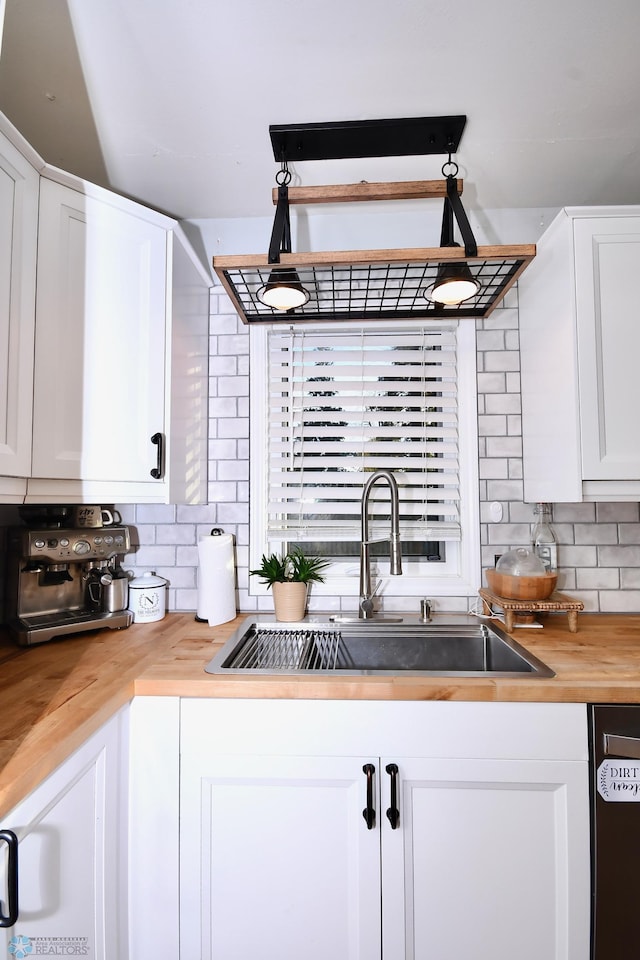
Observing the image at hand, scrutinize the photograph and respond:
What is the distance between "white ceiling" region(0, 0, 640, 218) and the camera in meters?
1.11

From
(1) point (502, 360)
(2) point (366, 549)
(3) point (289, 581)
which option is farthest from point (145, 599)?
(1) point (502, 360)

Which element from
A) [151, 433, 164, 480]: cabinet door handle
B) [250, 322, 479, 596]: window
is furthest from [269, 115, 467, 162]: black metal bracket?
[151, 433, 164, 480]: cabinet door handle

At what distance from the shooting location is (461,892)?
116 centimetres

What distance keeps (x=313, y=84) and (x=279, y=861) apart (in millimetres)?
1983

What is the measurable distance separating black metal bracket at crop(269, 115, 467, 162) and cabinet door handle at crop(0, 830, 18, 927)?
177 cm

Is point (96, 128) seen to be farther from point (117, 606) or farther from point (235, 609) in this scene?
point (235, 609)

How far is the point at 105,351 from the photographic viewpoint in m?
1.43

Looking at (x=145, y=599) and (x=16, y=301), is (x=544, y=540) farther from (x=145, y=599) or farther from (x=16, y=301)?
(x=16, y=301)

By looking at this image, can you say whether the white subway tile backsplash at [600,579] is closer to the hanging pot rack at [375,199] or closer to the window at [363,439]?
the window at [363,439]

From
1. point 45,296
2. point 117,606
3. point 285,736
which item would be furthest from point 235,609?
point 45,296

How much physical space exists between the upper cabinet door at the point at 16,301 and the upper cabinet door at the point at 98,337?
1.4 inches

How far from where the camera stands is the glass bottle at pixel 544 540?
1.75m

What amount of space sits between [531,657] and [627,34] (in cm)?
158

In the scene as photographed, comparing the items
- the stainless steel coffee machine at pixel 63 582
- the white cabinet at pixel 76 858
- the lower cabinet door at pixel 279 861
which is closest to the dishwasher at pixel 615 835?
the lower cabinet door at pixel 279 861
